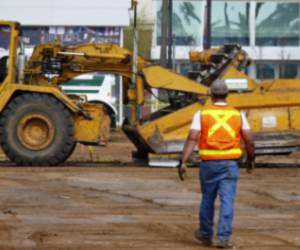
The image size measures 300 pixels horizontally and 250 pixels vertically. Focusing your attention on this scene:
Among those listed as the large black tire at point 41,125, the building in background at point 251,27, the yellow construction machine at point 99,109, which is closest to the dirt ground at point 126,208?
the large black tire at point 41,125

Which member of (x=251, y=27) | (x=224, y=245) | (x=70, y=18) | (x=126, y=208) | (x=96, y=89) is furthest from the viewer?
(x=251, y=27)

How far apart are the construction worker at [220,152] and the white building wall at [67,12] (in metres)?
33.8

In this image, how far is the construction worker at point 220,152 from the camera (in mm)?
10602

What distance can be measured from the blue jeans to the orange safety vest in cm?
9

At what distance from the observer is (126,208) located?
1405 cm

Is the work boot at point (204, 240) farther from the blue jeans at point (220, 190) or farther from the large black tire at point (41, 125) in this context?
the large black tire at point (41, 125)

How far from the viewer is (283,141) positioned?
19938 millimetres

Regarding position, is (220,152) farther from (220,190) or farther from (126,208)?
(126,208)

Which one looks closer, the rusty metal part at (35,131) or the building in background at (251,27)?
the rusty metal part at (35,131)

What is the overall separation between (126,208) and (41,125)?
631 centimetres

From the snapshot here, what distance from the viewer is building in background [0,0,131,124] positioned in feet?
146

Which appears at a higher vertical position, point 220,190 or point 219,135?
point 219,135

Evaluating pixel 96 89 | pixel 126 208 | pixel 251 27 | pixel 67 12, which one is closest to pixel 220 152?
pixel 126 208

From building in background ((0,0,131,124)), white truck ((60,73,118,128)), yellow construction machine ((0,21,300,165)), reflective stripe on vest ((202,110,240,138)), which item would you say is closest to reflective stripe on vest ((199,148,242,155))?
reflective stripe on vest ((202,110,240,138))
